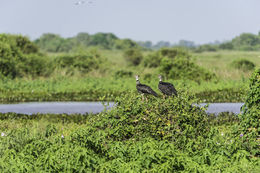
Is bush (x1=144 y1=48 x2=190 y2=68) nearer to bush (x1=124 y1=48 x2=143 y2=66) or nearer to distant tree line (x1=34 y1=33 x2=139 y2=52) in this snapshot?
bush (x1=124 y1=48 x2=143 y2=66)

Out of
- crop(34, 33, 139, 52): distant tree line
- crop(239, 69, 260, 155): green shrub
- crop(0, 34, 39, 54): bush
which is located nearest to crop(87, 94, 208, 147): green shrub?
crop(239, 69, 260, 155): green shrub

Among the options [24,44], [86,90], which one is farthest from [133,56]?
[86,90]

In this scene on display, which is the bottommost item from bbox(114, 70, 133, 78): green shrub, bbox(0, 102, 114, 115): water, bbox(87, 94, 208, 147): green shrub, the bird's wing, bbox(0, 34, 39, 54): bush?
bbox(0, 102, 114, 115): water

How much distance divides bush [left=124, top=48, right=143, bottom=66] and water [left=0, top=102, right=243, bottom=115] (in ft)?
101

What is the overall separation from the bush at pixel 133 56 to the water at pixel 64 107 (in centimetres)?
3075

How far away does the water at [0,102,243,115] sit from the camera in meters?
15.5

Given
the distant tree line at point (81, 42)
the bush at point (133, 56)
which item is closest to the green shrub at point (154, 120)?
the bush at point (133, 56)

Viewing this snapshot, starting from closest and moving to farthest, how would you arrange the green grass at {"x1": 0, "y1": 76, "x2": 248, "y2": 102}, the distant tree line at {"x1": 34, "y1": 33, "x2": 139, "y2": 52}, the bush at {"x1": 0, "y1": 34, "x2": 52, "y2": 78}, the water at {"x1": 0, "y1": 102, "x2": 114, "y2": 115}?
the water at {"x1": 0, "y1": 102, "x2": 114, "y2": 115}, the green grass at {"x1": 0, "y1": 76, "x2": 248, "y2": 102}, the bush at {"x1": 0, "y1": 34, "x2": 52, "y2": 78}, the distant tree line at {"x1": 34, "y1": 33, "x2": 139, "y2": 52}

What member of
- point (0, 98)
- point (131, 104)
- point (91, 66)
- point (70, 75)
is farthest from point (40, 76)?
point (131, 104)

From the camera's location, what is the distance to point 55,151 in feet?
23.7

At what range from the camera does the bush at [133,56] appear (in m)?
48.2

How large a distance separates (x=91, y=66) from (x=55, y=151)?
23290 millimetres

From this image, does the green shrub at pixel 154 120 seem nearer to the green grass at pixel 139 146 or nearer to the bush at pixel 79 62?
the green grass at pixel 139 146

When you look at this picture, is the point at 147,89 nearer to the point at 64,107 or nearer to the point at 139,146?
the point at 139,146
